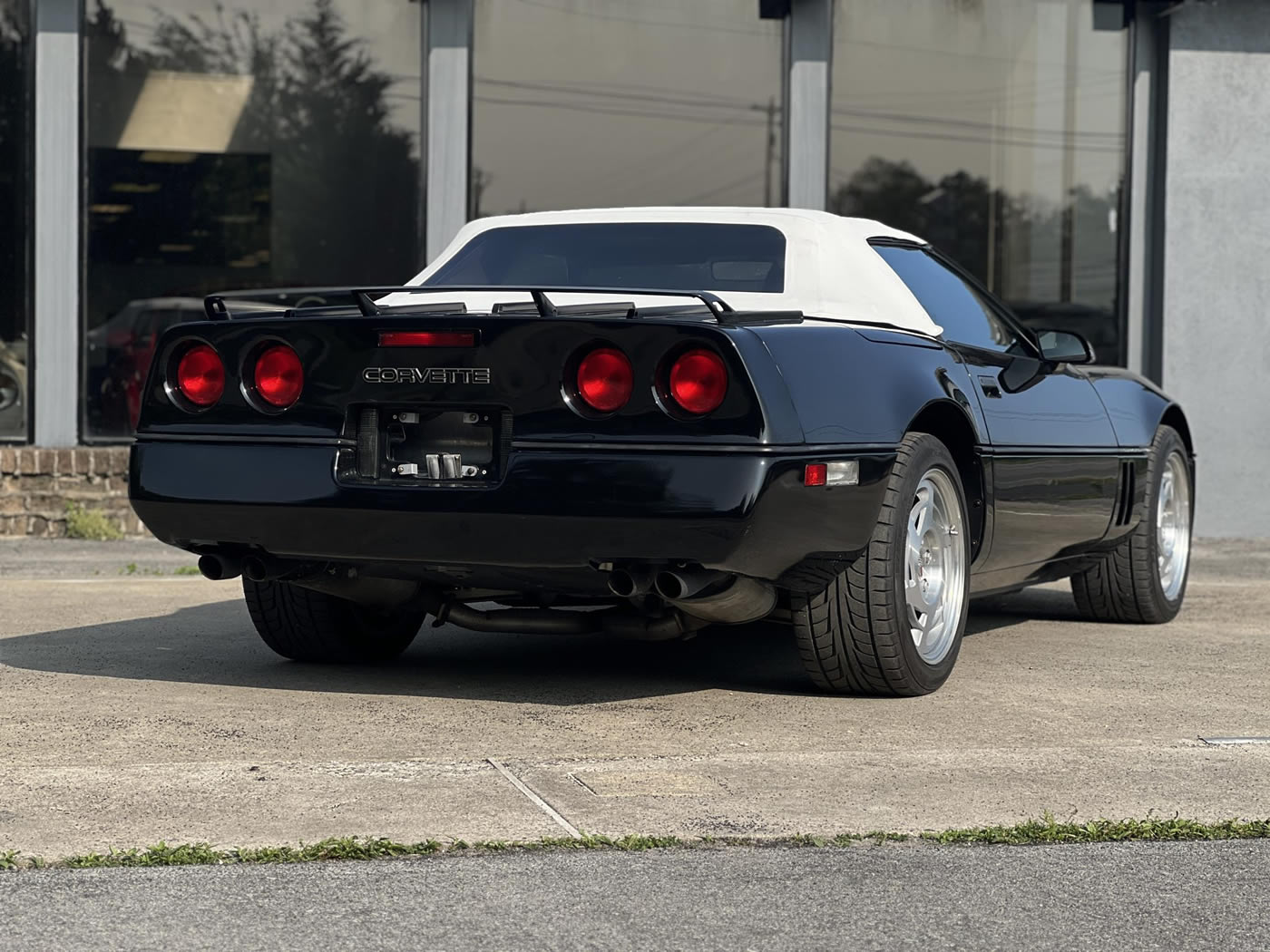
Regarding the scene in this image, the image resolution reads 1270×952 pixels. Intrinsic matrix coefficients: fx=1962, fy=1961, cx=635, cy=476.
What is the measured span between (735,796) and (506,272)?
2559 millimetres

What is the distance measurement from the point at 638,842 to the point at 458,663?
8.48 feet

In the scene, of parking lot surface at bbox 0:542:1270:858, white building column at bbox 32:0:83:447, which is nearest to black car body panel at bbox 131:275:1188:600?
parking lot surface at bbox 0:542:1270:858

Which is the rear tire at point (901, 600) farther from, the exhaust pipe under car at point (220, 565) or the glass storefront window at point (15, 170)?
the glass storefront window at point (15, 170)

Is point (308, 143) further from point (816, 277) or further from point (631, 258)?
point (816, 277)

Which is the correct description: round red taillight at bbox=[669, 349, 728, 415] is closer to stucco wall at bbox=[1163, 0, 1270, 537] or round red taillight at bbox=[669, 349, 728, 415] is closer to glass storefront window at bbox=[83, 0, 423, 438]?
glass storefront window at bbox=[83, 0, 423, 438]

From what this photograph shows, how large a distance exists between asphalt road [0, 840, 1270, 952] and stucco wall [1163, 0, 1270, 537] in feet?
30.7

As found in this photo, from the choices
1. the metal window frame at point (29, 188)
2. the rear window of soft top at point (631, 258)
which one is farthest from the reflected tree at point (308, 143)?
the rear window of soft top at point (631, 258)

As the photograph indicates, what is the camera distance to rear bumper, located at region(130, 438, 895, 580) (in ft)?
15.9

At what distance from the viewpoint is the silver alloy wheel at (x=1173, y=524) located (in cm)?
775

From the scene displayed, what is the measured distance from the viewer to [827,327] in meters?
5.24

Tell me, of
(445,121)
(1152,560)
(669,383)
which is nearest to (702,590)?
(669,383)

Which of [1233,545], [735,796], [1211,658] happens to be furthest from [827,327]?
[1233,545]

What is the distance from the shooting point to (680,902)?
3.39 m

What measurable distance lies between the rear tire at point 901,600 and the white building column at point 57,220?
25.2 feet
